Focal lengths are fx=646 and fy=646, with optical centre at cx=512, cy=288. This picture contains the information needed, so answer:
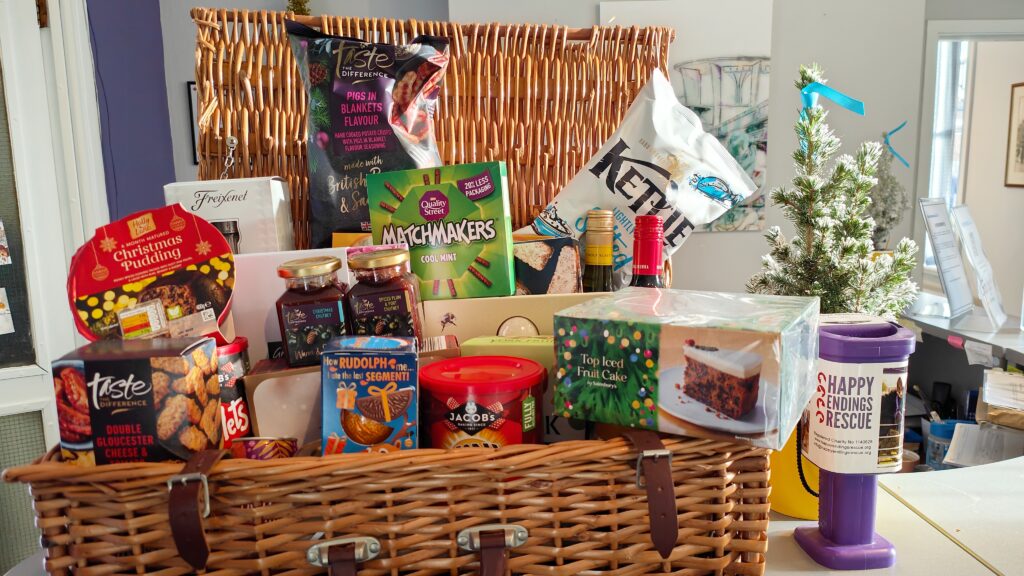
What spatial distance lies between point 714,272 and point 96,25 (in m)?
2.54

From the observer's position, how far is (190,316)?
79 cm

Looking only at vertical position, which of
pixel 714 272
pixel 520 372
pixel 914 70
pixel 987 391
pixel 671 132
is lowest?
pixel 987 391

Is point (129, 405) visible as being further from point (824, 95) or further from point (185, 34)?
point (185, 34)

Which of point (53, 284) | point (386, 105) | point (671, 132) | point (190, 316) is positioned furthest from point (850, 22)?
point (53, 284)

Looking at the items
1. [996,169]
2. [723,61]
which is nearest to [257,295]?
[723,61]

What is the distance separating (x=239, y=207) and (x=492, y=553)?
2.25 ft

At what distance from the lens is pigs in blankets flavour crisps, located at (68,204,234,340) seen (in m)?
0.77

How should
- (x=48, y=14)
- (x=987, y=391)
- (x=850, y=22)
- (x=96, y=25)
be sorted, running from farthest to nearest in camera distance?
(x=850, y=22) < (x=96, y=25) < (x=48, y=14) < (x=987, y=391)

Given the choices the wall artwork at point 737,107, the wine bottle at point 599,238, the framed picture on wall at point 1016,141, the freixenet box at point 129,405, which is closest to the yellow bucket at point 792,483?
the wine bottle at point 599,238

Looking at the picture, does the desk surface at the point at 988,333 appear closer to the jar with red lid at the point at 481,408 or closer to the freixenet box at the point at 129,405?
the jar with red lid at the point at 481,408

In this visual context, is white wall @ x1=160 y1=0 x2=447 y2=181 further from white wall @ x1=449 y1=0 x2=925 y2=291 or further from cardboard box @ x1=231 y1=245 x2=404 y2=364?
cardboard box @ x1=231 y1=245 x2=404 y2=364

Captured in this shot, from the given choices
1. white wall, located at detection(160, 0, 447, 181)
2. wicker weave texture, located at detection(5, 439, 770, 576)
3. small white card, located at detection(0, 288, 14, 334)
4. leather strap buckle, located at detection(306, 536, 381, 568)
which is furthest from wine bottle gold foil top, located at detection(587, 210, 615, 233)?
white wall, located at detection(160, 0, 447, 181)

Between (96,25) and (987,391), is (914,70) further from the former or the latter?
(96,25)

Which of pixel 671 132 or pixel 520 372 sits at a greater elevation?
pixel 671 132
